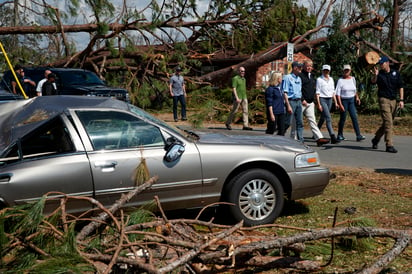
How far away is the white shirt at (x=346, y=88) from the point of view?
12328 mm

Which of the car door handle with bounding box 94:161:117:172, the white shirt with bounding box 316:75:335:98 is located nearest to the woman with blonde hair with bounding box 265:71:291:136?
the white shirt with bounding box 316:75:335:98

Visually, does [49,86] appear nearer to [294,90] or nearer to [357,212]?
[294,90]

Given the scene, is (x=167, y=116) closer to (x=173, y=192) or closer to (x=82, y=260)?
(x=173, y=192)

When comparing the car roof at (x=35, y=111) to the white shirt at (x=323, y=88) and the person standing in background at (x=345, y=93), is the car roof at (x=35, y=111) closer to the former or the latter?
the white shirt at (x=323, y=88)

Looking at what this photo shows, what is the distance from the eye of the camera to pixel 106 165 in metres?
5.37

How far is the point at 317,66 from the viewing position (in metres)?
21.0

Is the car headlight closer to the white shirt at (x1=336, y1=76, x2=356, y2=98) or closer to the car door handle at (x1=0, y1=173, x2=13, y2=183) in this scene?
the car door handle at (x1=0, y1=173, x2=13, y2=183)

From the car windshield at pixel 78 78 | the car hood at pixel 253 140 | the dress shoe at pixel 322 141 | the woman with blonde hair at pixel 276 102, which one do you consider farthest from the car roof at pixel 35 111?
the car windshield at pixel 78 78

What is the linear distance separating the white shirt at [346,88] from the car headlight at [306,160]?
6.45 m

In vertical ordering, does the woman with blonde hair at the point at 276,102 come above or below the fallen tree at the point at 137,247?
above

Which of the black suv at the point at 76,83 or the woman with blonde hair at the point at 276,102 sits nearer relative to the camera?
the woman with blonde hair at the point at 276,102

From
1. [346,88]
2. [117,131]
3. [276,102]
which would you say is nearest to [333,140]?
[346,88]

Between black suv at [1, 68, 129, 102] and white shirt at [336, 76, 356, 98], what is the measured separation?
6.18 meters

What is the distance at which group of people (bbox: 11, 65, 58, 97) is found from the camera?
45.0 ft
